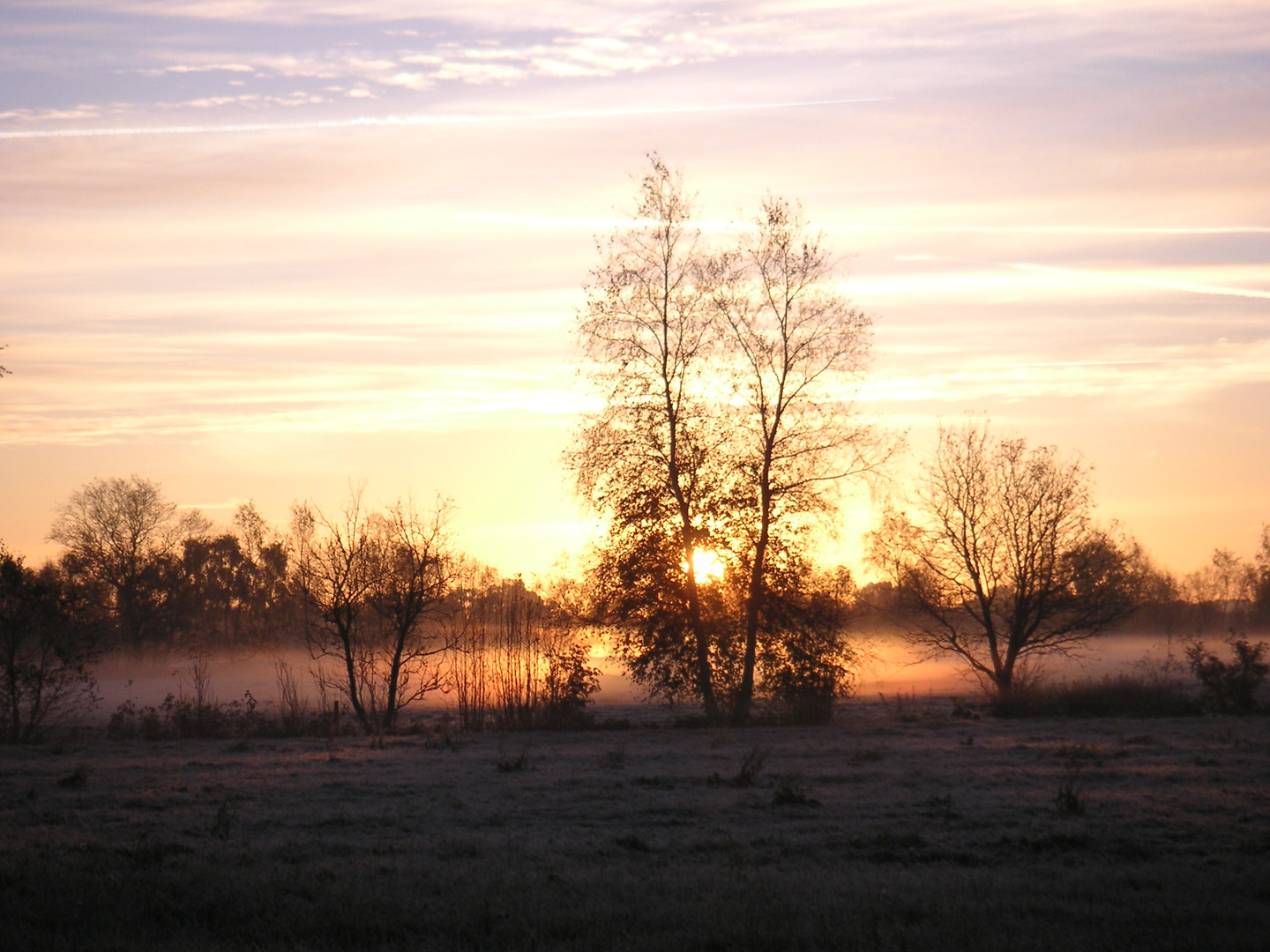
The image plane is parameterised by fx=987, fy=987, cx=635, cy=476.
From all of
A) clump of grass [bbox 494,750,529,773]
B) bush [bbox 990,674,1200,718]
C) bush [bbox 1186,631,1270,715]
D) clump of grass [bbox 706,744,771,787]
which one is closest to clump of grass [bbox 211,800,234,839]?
clump of grass [bbox 494,750,529,773]

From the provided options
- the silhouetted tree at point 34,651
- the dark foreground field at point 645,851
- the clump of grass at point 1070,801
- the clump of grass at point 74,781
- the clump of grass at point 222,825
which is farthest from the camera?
the silhouetted tree at point 34,651

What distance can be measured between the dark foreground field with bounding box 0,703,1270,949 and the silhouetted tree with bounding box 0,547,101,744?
481cm

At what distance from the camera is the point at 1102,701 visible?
26.4m

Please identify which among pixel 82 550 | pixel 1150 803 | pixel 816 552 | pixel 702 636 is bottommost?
pixel 1150 803

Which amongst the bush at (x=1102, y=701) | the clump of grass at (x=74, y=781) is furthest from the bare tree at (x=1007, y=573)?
the clump of grass at (x=74, y=781)

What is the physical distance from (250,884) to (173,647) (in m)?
59.5

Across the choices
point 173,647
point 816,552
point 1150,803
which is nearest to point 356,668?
point 816,552

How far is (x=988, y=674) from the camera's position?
1329 inches

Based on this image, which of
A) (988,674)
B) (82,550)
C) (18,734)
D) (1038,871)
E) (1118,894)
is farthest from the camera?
(82,550)

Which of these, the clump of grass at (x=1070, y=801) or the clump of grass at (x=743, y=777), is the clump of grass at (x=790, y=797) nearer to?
the clump of grass at (x=743, y=777)

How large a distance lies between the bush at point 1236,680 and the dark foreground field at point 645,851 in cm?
805

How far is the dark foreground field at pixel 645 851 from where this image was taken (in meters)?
7.20

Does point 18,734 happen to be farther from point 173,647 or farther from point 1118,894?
point 173,647

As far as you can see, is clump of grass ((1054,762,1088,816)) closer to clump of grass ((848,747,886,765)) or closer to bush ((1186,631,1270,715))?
clump of grass ((848,747,886,765))
